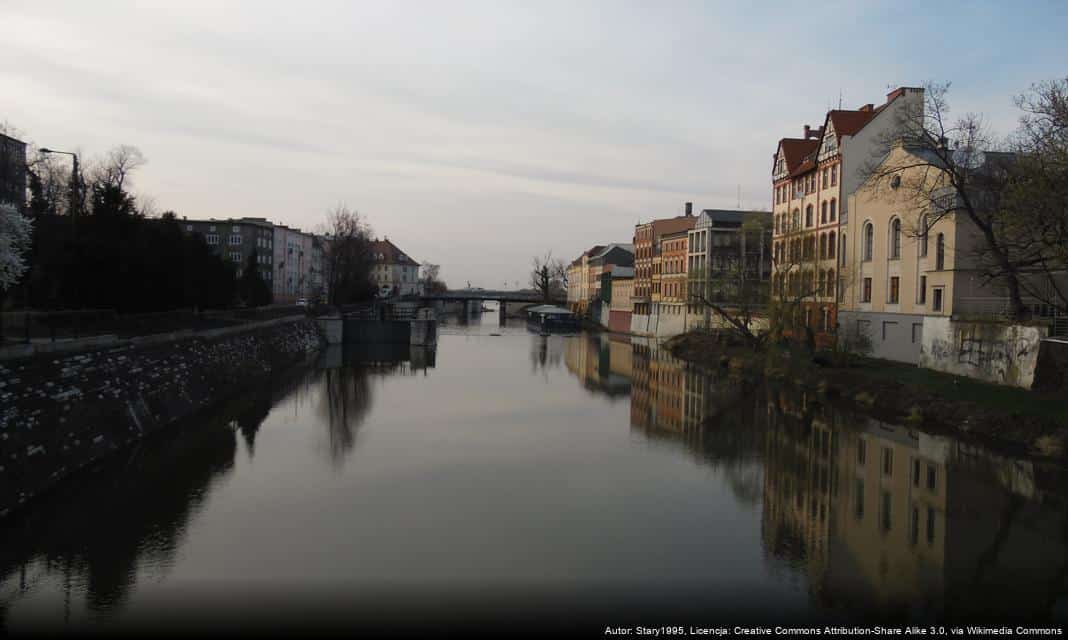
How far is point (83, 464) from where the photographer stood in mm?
17078

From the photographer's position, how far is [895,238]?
35.0 meters

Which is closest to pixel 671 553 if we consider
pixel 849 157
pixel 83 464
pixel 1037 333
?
pixel 83 464

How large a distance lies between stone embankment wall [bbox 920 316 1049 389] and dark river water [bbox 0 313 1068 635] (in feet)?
12.9

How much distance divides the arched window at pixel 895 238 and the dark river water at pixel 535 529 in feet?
39.6

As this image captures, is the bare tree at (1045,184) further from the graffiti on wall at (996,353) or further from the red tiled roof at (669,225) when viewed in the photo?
the red tiled roof at (669,225)

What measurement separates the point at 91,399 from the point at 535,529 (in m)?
11.2

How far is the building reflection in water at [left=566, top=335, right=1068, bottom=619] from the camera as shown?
1122 cm

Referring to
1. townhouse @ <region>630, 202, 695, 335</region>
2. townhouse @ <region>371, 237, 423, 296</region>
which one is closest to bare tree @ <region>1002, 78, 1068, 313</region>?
townhouse @ <region>630, 202, 695, 335</region>

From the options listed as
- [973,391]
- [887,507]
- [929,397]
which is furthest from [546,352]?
[887,507]

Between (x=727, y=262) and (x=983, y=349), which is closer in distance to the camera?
(x=983, y=349)

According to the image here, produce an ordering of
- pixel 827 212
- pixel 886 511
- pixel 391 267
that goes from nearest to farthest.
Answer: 1. pixel 886 511
2. pixel 827 212
3. pixel 391 267

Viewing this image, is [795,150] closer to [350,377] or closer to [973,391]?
[973,391]

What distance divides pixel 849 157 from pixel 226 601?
38.8m

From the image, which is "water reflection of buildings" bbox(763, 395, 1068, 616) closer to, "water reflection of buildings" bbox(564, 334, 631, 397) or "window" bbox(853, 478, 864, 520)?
"window" bbox(853, 478, 864, 520)
